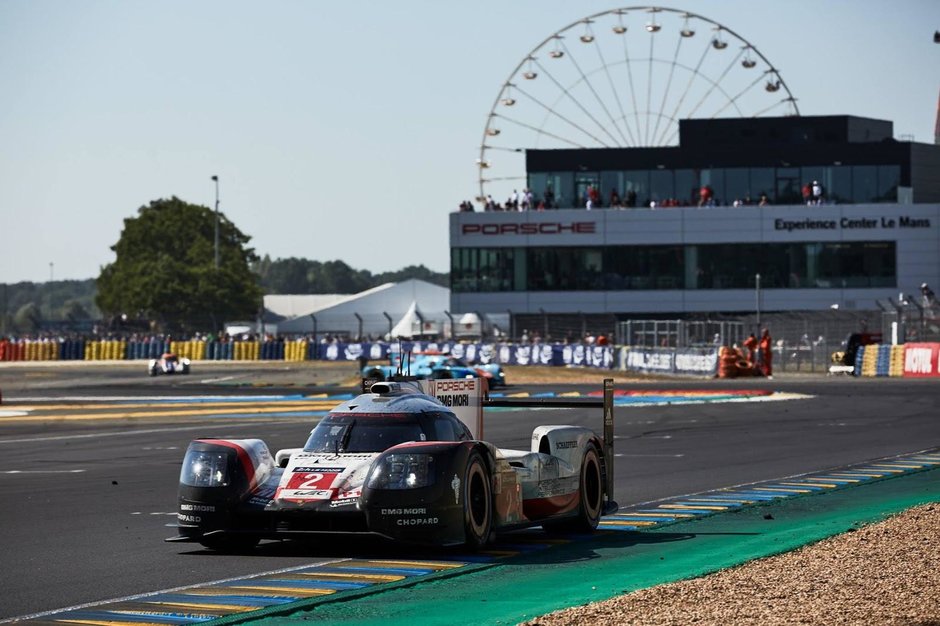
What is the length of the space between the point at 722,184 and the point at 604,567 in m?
75.3

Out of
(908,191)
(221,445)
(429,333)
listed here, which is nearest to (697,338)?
(429,333)

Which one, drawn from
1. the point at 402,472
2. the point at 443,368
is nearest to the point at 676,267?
the point at 443,368

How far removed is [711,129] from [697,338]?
2920 cm

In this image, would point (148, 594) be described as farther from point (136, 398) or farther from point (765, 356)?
point (765, 356)

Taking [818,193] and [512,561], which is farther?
[818,193]

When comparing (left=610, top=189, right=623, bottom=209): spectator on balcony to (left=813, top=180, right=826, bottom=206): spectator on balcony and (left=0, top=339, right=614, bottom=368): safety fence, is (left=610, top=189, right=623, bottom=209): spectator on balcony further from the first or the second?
(left=0, top=339, right=614, bottom=368): safety fence

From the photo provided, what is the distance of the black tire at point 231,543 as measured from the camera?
12062 mm

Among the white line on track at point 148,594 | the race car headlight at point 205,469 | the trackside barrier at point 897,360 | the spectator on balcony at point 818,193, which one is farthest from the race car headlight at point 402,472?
the spectator on balcony at point 818,193

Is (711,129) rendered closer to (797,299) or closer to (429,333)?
(797,299)

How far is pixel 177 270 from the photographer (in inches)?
5079

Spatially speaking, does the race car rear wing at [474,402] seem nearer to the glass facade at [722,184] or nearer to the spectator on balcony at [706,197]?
the spectator on balcony at [706,197]

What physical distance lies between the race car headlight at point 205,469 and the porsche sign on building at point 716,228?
7209 cm

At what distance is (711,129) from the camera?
85625 millimetres

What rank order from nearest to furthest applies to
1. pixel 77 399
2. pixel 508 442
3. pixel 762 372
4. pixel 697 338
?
pixel 508 442 → pixel 77 399 → pixel 762 372 → pixel 697 338
